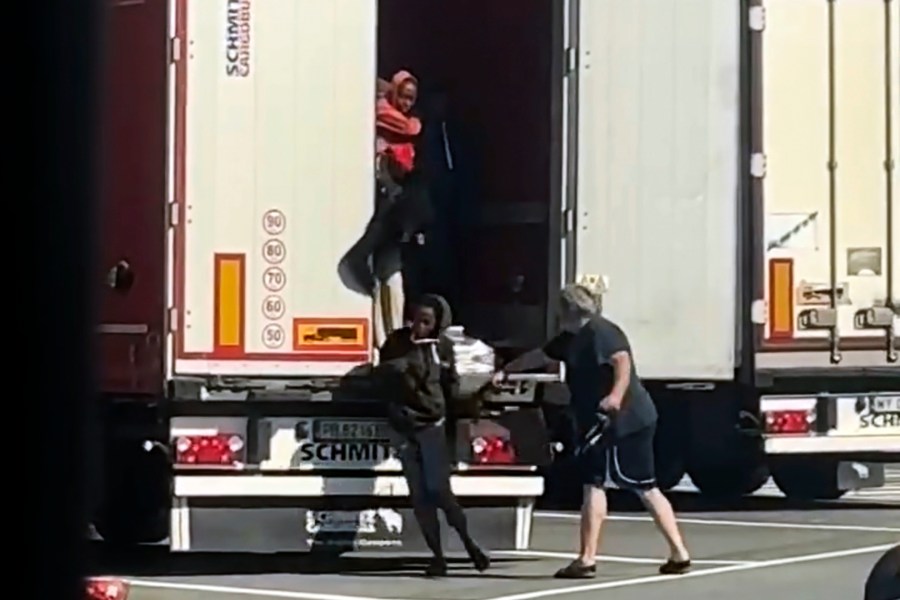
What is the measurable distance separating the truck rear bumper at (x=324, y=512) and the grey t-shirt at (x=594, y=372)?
62cm

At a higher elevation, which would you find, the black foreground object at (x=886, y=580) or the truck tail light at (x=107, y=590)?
the black foreground object at (x=886, y=580)

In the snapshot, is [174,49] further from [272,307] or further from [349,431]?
[349,431]

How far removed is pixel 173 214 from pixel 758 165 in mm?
4609

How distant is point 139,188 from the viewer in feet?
38.6

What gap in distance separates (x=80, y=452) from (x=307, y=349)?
7.25m

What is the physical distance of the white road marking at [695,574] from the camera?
12.4 m

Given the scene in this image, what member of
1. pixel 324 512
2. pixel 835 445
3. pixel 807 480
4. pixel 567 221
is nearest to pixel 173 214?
pixel 324 512

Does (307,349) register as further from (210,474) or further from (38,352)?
(38,352)

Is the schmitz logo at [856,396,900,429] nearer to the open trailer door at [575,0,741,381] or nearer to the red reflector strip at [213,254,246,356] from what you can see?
the open trailer door at [575,0,741,381]

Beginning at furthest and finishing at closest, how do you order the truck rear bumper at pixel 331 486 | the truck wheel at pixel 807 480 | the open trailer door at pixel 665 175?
the truck wheel at pixel 807 480, the open trailer door at pixel 665 175, the truck rear bumper at pixel 331 486

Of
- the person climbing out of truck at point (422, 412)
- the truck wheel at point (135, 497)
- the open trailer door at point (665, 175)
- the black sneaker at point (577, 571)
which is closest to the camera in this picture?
the person climbing out of truck at point (422, 412)

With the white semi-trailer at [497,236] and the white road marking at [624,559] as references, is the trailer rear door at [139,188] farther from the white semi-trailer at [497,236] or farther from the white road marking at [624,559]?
the white road marking at [624,559]

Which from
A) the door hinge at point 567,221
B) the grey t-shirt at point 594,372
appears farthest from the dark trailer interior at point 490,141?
the grey t-shirt at point 594,372

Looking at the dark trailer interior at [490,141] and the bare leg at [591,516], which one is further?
the dark trailer interior at [490,141]
